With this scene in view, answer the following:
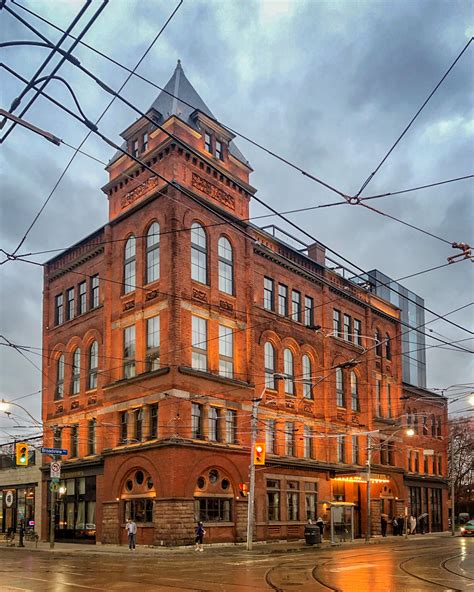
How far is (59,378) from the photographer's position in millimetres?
47438

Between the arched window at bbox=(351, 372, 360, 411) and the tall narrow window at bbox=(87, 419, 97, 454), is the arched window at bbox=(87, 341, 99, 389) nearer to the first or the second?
the tall narrow window at bbox=(87, 419, 97, 454)

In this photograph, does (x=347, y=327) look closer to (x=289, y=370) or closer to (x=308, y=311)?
(x=308, y=311)

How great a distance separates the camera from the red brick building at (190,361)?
36250 mm

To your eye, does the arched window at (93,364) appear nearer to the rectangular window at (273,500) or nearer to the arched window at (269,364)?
the arched window at (269,364)

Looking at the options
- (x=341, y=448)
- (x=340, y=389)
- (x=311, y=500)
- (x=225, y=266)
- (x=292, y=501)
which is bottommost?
(x=311, y=500)

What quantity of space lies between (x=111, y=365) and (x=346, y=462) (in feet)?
61.4

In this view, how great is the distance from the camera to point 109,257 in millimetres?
42906

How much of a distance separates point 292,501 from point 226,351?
35.8 ft

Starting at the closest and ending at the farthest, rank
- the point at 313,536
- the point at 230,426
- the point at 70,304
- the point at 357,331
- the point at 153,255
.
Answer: the point at 313,536, the point at 230,426, the point at 153,255, the point at 70,304, the point at 357,331

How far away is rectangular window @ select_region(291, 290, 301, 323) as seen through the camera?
46375 millimetres

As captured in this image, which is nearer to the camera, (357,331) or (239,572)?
(239,572)

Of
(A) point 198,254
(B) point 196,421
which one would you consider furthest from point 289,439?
(A) point 198,254

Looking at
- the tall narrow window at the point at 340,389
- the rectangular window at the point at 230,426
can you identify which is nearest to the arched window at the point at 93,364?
the rectangular window at the point at 230,426

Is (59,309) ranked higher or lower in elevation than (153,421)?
higher
